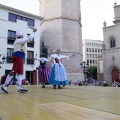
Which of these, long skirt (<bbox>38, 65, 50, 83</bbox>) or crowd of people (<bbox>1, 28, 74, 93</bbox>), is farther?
long skirt (<bbox>38, 65, 50, 83</bbox>)

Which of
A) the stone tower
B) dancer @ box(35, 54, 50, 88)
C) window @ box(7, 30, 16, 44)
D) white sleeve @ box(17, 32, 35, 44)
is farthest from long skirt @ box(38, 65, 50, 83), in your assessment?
the stone tower

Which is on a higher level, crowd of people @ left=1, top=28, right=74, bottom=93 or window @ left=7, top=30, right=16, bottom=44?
window @ left=7, top=30, right=16, bottom=44

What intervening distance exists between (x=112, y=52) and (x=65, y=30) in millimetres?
12327

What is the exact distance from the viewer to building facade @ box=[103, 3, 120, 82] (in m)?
33.5

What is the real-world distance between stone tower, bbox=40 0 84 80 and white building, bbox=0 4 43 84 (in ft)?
6.92

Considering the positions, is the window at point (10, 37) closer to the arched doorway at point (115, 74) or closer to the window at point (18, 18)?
the window at point (18, 18)

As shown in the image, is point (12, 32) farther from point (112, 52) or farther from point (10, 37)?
point (112, 52)

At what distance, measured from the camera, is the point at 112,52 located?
1346 inches

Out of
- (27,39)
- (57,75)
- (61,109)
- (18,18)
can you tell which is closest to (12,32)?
(18,18)

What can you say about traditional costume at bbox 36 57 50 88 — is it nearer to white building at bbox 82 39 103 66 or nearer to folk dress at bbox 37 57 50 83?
folk dress at bbox 37 57 50 83

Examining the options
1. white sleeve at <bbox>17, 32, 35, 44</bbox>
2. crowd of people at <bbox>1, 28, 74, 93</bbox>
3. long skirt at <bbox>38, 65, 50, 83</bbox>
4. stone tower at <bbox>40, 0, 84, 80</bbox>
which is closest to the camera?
white sleeve at <bbox>17, 32, 35, 44</bbox>

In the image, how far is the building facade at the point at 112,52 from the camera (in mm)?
33500

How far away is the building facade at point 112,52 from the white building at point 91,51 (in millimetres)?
37294

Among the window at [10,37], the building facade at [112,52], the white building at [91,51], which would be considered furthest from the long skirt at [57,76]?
the white building at [91,51]
